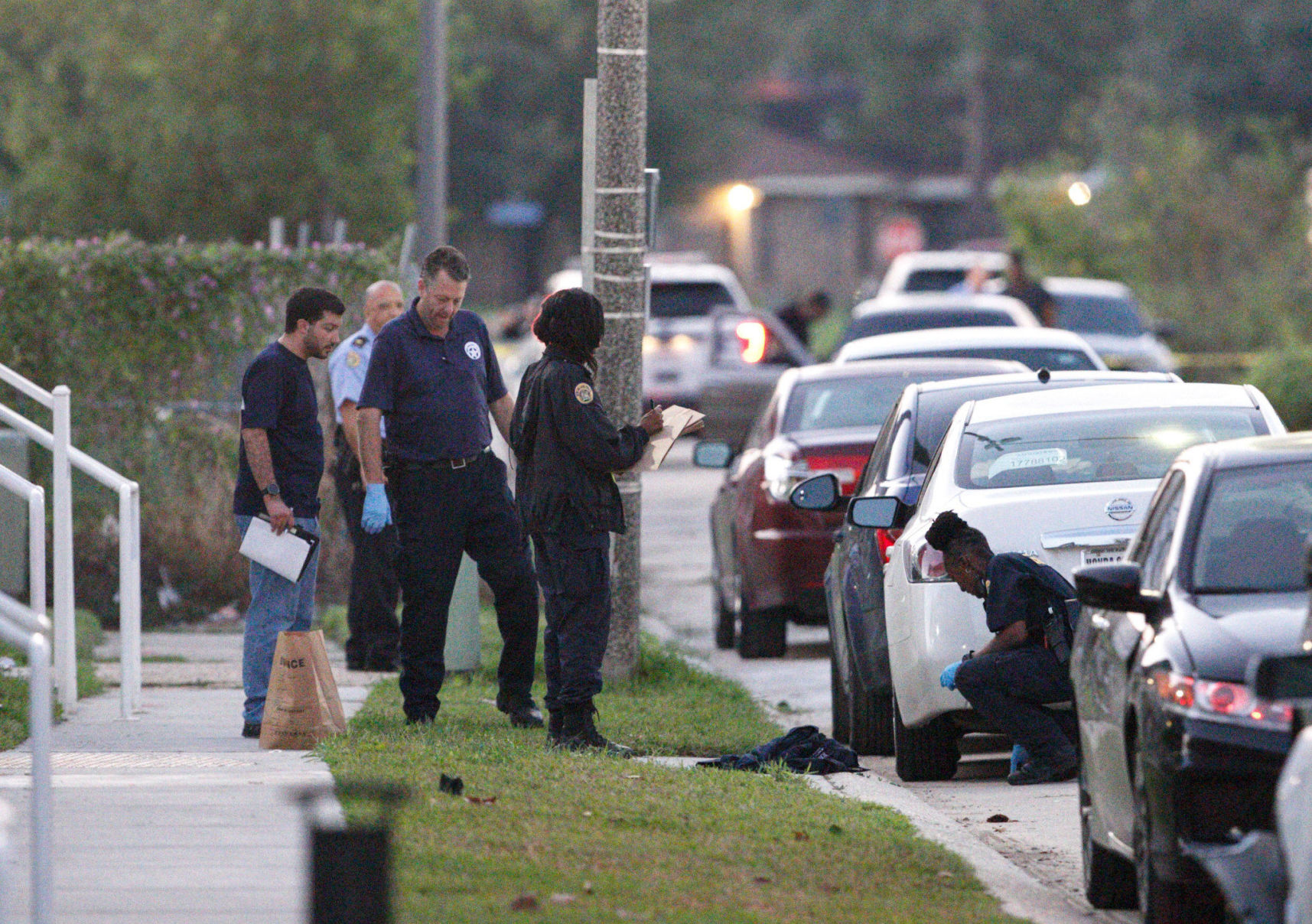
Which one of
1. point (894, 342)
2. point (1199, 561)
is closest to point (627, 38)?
point (894, 342)

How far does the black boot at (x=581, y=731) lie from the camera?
30.7 ft

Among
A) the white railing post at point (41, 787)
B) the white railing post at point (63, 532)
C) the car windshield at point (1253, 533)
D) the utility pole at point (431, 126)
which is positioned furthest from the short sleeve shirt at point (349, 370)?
the white railing post at point (41, 787)

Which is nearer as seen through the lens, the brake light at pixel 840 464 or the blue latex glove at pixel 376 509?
the blue latex glove at pixel 376 509

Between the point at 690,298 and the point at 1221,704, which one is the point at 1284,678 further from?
the point at 690,298

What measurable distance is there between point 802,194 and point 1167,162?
3961cm

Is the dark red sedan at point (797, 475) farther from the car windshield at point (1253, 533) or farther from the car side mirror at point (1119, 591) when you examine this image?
the car side mirror at point (1119, 591)

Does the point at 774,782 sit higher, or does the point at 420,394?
the point at 420,394

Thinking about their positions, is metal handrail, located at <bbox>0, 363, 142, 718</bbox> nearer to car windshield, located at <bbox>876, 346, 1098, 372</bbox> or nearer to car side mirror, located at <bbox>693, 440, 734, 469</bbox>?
car side mirror, located at <bbox>693, 440, 734, 469</bbox>

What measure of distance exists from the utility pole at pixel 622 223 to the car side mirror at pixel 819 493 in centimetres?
124

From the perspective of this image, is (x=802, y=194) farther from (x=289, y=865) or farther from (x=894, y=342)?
(x=289, y=865)

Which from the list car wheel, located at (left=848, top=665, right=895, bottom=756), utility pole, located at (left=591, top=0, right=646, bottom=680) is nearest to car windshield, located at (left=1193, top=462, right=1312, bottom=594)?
car wheel, located at (left=848, top=665, right=895, bottom=756)

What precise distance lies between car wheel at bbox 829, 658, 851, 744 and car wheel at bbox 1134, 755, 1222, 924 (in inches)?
166

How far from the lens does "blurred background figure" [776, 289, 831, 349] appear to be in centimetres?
2636

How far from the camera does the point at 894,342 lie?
608 inches
